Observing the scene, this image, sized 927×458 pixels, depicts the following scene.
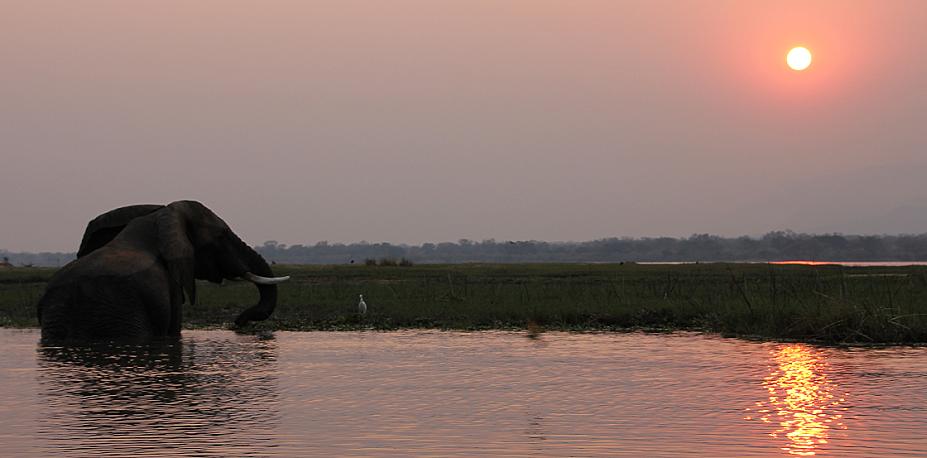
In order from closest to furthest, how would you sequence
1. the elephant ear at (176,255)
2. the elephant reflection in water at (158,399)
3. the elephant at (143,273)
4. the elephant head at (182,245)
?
the elephant reflection in water at (158,399) < the elephant at (143,273) < the elephant ear at (176,255) < the elephant head at (182,245)

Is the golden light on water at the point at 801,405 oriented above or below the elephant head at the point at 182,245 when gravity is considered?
below

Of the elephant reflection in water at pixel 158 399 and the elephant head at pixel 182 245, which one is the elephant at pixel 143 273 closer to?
the elephant head at pixel 182 245

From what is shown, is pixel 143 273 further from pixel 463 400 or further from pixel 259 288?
pixel 463 400

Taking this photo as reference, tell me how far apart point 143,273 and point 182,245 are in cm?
117

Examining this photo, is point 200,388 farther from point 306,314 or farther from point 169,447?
point 306,314

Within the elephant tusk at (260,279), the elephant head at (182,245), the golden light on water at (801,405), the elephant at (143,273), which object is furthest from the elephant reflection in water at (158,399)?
the golden light on water at (801,405)

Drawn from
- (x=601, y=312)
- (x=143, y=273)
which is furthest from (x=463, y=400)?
(x=601, y=312)

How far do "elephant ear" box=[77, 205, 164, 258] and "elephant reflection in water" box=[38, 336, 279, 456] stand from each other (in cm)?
389

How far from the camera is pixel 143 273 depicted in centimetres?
1942

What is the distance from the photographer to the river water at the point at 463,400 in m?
9.52

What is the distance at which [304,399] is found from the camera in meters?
12.4

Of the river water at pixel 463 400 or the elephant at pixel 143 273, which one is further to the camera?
the elephant at pixel 143 273

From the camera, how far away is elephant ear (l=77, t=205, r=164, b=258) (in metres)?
21.7

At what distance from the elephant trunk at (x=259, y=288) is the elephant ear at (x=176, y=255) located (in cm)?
157
